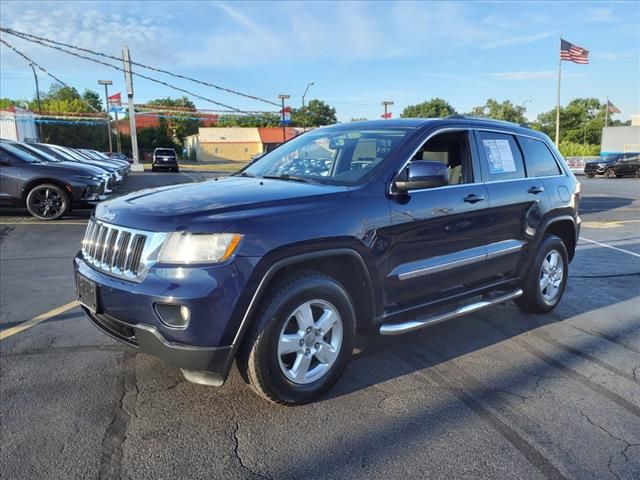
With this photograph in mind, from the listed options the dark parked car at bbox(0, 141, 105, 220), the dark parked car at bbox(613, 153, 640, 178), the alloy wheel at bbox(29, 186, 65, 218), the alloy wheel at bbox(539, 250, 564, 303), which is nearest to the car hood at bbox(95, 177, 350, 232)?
the alloy wheel at bbox(539, 250, 564, 303)

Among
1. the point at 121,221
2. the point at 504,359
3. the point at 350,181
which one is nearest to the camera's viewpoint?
the point at 121,221

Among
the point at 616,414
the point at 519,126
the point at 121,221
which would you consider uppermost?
the point at 519,126

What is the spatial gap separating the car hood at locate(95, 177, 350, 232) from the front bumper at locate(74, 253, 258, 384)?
0.27 m

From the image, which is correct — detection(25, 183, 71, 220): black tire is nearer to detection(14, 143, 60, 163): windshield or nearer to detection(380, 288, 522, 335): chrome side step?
detection(14, 143, 60, 163): windshield

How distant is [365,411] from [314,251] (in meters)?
1.06

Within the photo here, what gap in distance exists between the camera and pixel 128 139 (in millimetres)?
77438

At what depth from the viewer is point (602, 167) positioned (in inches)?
1225

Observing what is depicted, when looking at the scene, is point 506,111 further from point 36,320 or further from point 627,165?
point 36,320

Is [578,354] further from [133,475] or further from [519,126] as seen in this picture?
[133,475]

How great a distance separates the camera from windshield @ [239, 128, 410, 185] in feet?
12.6

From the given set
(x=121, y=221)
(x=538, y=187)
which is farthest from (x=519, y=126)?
(x=121, y=221)

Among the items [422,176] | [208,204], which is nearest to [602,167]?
[422,176]

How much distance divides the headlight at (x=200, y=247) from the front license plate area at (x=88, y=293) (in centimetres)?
61

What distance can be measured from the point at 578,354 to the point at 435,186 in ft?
6.32
